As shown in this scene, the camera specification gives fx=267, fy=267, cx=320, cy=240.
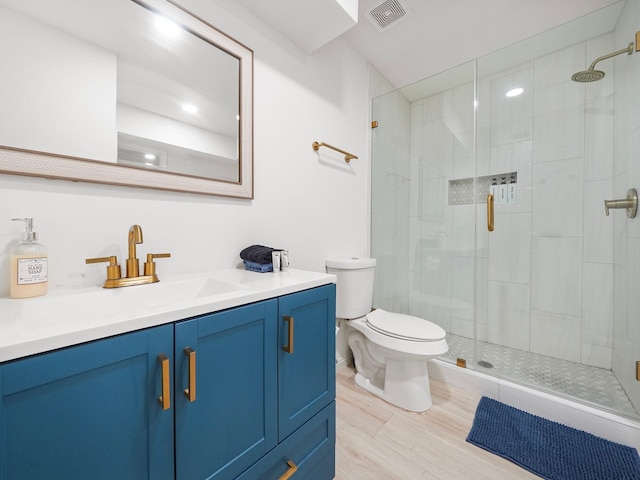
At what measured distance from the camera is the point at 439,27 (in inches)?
69.1

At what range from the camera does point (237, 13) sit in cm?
121

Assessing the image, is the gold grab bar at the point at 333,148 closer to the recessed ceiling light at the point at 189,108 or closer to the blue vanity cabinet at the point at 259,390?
the recessed ceiling light at the point at 189,108

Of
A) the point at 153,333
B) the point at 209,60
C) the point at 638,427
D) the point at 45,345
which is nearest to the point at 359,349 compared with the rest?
the point at 638,427

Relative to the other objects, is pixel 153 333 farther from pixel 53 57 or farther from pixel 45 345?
pixel 53 57

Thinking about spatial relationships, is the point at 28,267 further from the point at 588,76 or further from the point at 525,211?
the point at 588,76

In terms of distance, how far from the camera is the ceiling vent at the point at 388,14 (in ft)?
5.17

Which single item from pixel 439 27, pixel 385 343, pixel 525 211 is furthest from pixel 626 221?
pixel 439 27

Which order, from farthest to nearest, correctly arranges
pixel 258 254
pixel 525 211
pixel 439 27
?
pixel 525 211 → pixel 439 27 → pixel 258 254

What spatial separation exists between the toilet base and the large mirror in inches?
50.2

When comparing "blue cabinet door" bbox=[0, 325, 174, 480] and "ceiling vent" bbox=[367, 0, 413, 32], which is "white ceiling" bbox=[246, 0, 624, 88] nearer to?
"ceiling vent" bbox=[367, 0, 413, 32]

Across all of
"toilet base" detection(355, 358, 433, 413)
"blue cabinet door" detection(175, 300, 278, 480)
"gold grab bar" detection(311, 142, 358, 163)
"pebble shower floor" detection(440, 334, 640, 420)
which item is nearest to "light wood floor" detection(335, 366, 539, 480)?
"toilet base" detection(355, 358, 433, 413)

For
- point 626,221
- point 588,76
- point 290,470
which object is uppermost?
point 588,76

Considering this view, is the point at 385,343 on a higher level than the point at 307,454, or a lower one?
higher

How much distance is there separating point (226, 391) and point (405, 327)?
3.75 feet
